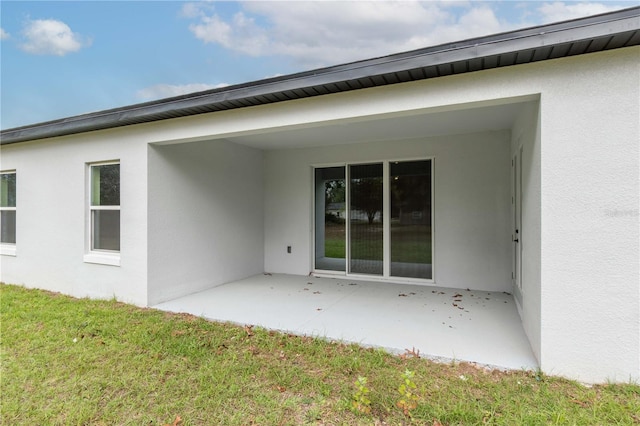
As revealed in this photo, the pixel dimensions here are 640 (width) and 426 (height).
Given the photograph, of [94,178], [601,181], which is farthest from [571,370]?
[94,178]

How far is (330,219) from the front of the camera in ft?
25.7

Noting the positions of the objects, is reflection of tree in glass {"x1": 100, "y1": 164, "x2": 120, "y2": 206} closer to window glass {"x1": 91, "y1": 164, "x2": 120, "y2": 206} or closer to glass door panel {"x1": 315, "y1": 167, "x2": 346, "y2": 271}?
window glass {"x1": 91, "y1": 164, "x2": 120, "y2": 206}

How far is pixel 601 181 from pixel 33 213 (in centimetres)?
946

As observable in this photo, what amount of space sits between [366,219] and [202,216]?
355cm

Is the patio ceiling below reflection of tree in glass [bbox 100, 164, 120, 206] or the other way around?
the other way around

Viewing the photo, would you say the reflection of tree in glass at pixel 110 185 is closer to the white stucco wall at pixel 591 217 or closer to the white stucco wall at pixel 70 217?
the white stucco wall at pixel 70 217

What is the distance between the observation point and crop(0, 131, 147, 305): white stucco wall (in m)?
5.46

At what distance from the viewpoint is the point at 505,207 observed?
614 centimetres

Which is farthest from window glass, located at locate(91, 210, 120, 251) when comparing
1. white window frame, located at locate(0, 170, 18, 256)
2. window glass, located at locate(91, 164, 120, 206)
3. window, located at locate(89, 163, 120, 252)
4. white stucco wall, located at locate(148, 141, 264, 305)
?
white window frame, located at locate(0, 170, 18, 256)

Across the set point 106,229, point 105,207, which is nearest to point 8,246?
point 106,229

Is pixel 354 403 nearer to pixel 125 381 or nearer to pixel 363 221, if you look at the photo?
pixel 125 381

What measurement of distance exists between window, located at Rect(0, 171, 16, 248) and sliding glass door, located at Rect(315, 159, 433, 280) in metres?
6.96

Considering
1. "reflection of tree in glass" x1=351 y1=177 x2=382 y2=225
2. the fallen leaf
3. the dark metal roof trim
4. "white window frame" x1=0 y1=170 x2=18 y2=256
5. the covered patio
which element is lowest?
the fallen leaf

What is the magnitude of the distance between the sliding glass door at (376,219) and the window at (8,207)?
6.96 m
